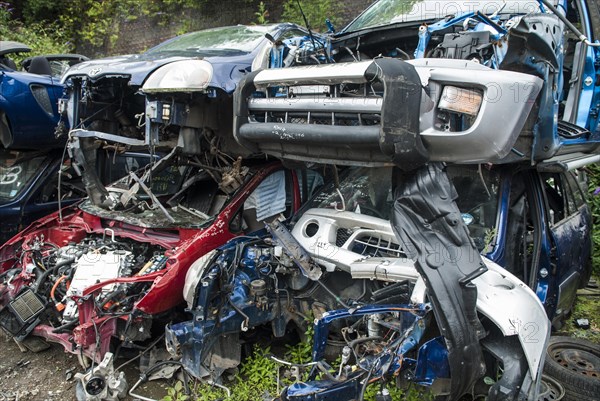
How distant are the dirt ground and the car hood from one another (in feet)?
7.29

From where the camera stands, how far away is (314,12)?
9.55m

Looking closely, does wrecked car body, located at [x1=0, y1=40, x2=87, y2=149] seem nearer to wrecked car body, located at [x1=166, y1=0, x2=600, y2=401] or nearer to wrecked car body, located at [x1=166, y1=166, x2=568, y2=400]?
wrecked car body, located at [x1=166, y1=166, x2=568, y2=400]

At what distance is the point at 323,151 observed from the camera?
3.16 metres

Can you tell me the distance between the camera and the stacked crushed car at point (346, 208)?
8.96ft

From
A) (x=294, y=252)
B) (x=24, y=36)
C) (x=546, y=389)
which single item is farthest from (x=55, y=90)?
(x=24, y=36)

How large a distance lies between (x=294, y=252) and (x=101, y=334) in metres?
1.43

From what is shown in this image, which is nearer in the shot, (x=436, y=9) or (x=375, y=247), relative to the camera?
(x=375, y=247)

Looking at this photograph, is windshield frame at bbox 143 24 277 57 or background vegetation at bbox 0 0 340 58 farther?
background vegetation at bbox 0 0 340 58

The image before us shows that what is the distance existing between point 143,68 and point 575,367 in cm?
385

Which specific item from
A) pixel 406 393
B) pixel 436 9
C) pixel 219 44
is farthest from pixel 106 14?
pixel 406 393

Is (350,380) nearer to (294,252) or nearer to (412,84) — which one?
(294,252)

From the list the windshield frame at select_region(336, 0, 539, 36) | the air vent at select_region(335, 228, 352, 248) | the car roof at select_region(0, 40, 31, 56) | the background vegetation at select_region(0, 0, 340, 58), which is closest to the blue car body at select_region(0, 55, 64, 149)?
the car roof at select_region(0, 40, 31, 56)

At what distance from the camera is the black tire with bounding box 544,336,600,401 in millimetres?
3234

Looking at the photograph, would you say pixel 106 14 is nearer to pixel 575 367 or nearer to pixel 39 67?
pixel 39 67
